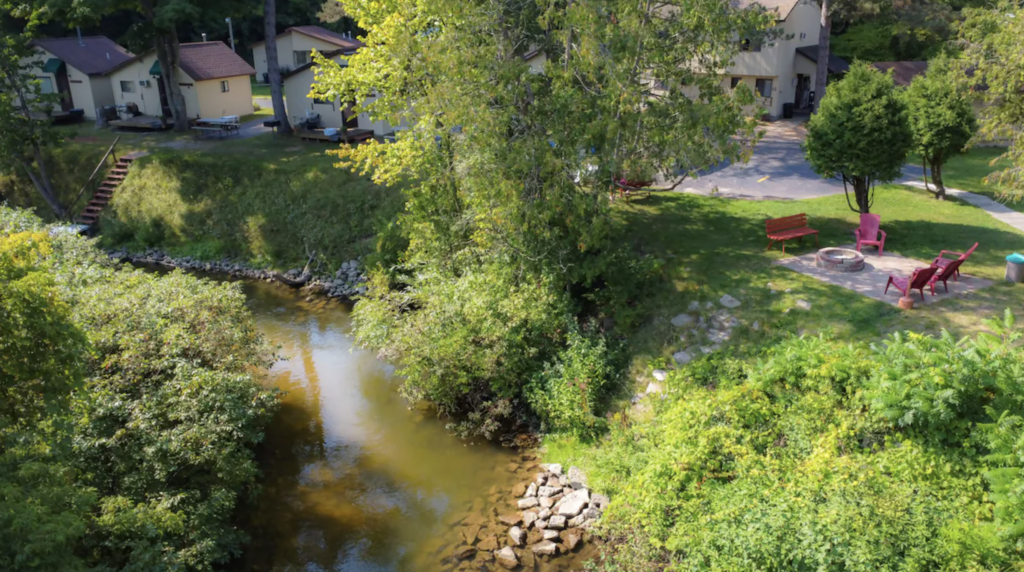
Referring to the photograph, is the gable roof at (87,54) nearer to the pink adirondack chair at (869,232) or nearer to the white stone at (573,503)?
the white stone at (573,503)

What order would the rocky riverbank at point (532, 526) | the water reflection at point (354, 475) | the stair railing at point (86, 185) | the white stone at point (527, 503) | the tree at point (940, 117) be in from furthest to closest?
1. the stair railing at point (86, 185)
2. the tree at point (940, 117)
3. the white stone at point (527, 503)
4. the water reflection at point (354, 475)
5. the rocky riverbank at point (532, 526)

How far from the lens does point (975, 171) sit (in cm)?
2378

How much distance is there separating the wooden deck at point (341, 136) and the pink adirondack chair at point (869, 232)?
18.6 metres

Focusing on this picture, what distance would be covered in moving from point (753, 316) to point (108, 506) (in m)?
11.0

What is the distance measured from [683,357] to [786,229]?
494cm

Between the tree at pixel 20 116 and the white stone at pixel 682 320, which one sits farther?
the tree at pixel 20 116

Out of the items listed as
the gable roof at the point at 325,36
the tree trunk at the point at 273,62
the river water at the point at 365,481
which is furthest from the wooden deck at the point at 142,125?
the river water at the point at 365,481

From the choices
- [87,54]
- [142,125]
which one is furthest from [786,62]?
[87,54]

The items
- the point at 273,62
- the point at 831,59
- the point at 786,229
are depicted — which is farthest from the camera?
the point at 831,59

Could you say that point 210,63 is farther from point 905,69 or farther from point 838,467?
point 905,69

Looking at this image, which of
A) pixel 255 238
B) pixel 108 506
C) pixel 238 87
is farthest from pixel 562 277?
pixel 238 87

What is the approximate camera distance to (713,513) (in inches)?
369

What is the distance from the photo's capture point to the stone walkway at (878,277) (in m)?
12.9

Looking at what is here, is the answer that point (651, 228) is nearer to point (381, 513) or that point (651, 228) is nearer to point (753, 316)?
point (753, 316)
